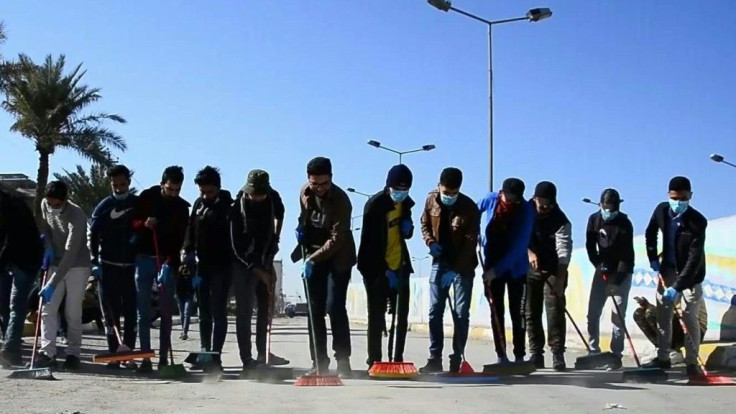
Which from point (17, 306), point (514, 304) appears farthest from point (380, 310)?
point (17, 306)

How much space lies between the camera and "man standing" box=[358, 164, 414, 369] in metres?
8.71

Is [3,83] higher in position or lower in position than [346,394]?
higher

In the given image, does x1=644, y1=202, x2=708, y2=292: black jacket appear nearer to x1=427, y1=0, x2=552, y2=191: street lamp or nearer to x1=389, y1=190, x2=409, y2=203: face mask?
x1=389, y1=190, x2=409, y2=203: face mask

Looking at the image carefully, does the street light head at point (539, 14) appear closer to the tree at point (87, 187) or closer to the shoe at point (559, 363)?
the shoe at point (559, 363)

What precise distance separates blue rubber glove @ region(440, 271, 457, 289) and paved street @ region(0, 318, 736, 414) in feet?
3.56

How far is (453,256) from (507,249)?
66cm

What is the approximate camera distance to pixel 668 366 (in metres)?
9.59

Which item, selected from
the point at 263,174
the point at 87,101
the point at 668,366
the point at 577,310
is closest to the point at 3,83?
the point at 87,101

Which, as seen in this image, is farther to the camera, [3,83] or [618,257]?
[3,83]

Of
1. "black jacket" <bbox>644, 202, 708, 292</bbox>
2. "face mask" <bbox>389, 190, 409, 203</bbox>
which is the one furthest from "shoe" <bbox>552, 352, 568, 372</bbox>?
"face mask" <bbox>389, 190, 409, 203</bbox>

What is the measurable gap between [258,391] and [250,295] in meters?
1.67

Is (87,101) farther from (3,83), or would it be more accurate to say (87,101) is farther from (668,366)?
(668,366)

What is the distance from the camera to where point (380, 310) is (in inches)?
344

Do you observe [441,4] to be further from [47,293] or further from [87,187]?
[87,187]
